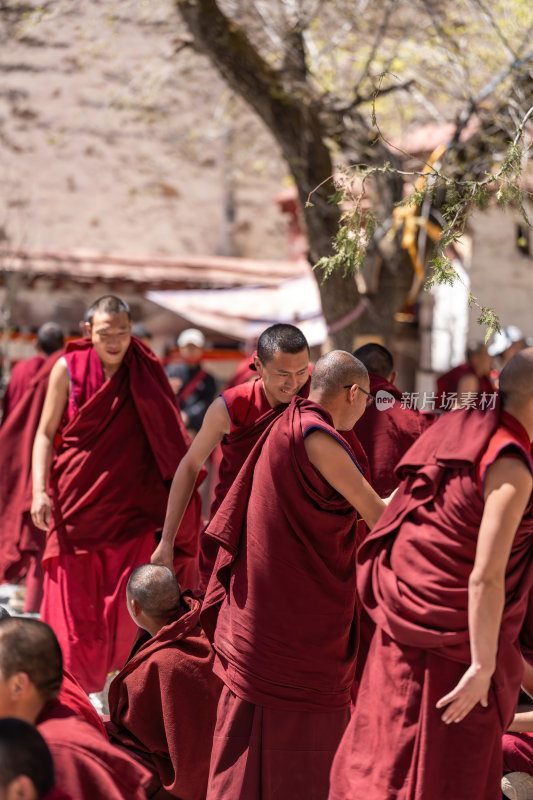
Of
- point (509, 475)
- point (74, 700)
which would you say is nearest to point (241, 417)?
point (74, 700)

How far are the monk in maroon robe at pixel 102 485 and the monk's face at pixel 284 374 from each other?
1.12 m

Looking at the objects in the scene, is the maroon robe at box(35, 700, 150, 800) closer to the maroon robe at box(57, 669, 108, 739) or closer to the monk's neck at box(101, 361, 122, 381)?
the maroon robe at box(57, 669, 108, 739)

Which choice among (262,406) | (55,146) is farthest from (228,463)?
(55,146)

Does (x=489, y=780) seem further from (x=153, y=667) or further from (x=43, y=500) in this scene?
(x=43, y=500)

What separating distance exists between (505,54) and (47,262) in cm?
533

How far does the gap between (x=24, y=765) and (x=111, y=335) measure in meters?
2.79

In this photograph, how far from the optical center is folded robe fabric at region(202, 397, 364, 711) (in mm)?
2893

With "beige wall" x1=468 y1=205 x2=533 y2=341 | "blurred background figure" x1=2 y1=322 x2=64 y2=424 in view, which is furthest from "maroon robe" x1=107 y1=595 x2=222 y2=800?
"beige wall" x1=468 y1=205 x2=533 y2=341

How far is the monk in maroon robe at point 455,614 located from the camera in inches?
96.0

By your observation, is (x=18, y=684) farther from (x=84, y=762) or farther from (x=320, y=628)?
(x=320, y=628)

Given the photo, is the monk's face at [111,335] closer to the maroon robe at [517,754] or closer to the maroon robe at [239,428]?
the maroon robe at [239,428]

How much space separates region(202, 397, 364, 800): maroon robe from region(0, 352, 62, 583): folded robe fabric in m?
3.07

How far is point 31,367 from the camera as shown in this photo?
6.69 m

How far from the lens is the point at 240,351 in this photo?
11.6 meters
